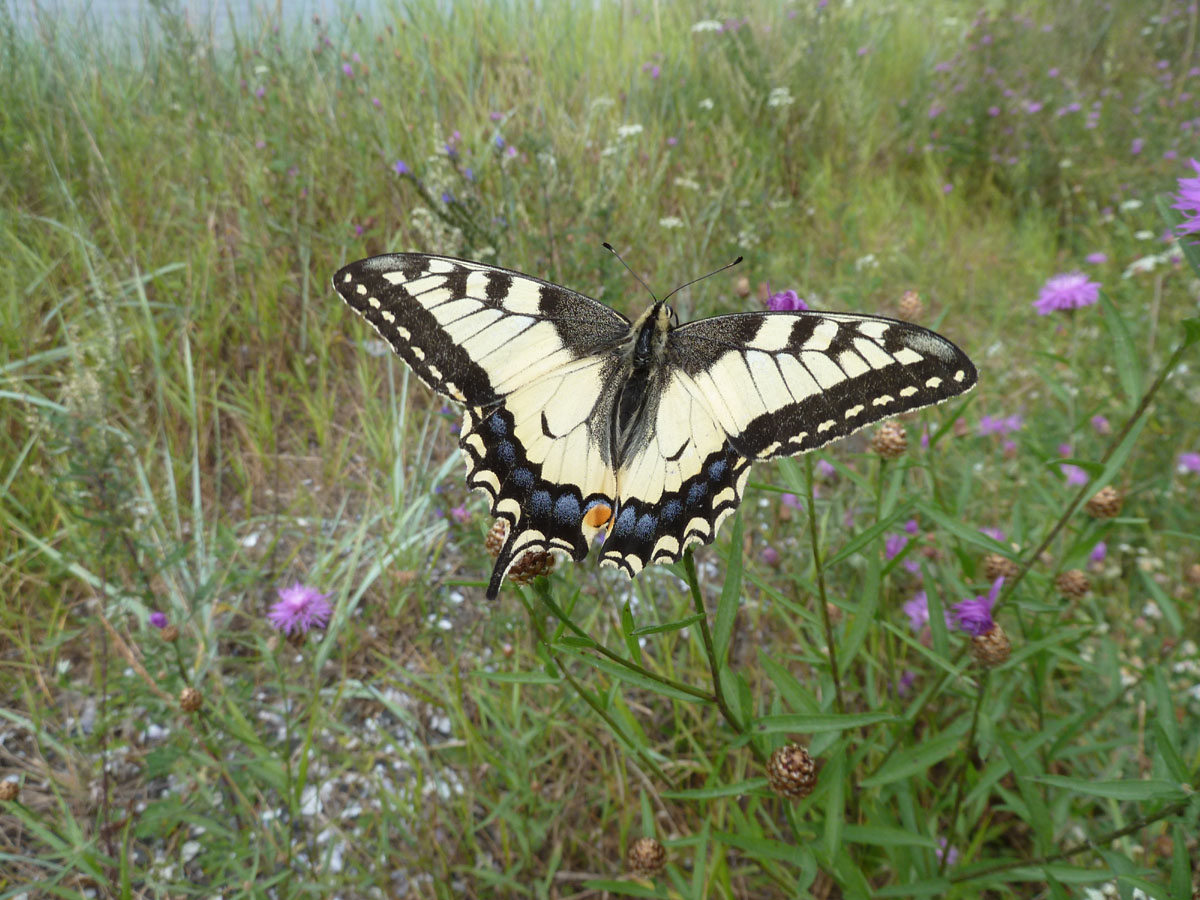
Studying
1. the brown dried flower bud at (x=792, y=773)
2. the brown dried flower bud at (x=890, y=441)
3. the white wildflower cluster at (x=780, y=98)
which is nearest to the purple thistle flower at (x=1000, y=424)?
the brown dried flower bud at (x=890, y=441)

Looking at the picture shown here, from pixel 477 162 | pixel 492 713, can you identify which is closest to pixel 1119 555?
pixel 492 713

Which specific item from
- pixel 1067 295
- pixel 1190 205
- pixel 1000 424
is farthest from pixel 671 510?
pixel 1000 424

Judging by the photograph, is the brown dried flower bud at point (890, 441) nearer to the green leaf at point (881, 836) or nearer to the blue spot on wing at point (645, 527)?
the blue spot on wing at point (645, 527)

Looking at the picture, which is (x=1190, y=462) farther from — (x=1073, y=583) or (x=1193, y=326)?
(x=1193, y=326)

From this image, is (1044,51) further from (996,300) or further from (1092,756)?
(1092,756)

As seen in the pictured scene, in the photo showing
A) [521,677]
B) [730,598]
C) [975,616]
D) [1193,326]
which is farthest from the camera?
[975,616]

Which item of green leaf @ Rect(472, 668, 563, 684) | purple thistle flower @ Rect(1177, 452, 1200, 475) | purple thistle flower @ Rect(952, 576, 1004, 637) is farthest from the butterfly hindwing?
purple thistle flower @ Rect(1177, 452, 1200, 475)

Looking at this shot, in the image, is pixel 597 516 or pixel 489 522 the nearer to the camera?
pixel 597 516
